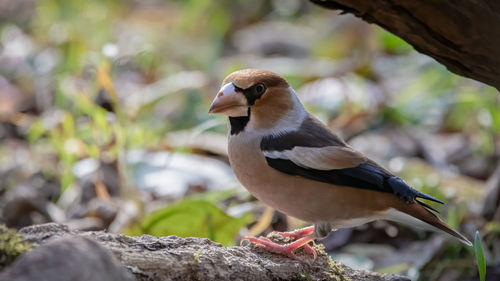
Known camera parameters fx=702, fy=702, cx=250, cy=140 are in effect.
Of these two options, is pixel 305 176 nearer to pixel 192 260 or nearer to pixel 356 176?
pixel 356 176

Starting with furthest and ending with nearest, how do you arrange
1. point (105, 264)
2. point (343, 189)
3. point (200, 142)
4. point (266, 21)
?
point (266, 21) → point (200, 142) → point (343, 189) → point (105, 264)

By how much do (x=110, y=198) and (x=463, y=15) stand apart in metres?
3.23

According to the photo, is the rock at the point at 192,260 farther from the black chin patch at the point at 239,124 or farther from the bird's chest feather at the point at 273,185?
the black chin patch at the point at 239,124

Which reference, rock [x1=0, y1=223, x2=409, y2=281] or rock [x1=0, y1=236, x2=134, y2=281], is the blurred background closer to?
rock [x1=0, y1=223, x2=409, y2=281]

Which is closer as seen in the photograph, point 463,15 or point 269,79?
point 463,15

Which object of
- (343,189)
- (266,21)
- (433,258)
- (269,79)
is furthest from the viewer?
(266,21)

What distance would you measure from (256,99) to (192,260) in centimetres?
101

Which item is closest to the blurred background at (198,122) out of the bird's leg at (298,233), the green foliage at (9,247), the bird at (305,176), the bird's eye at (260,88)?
the bird's leg at (298,233)

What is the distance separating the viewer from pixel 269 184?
10.8ft

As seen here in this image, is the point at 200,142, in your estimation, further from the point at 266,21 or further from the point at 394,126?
the point at 266,21

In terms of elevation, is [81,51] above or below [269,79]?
below

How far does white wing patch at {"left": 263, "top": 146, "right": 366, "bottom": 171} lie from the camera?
3.28 m

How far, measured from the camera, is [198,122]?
6984 mm

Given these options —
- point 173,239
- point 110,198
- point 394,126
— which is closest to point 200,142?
point 110,198
